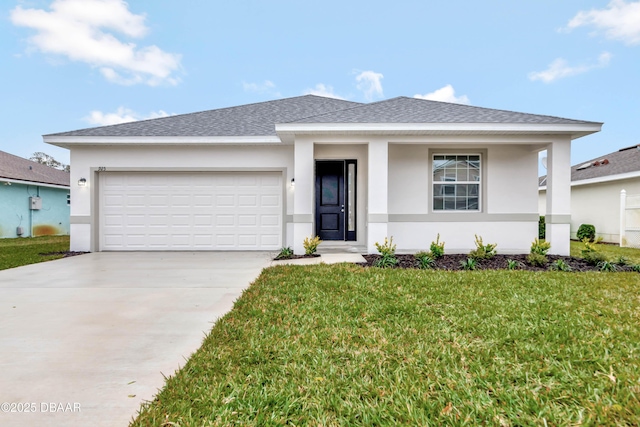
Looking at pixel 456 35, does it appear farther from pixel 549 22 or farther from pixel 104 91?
pixel 104 91

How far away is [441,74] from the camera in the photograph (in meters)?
17.7

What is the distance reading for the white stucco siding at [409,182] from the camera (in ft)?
→ 27.9

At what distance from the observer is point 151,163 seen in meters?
8.98

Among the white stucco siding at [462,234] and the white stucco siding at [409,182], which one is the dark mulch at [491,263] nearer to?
the white stucco siding at [462,234]

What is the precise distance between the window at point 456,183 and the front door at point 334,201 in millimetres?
2340

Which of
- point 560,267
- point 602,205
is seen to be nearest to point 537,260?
point 560,267

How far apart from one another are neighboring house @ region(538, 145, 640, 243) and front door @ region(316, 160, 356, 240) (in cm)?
866

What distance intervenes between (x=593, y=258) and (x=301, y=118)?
7600mm

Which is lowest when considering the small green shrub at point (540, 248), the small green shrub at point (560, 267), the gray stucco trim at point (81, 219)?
the small green shrub at point (560, 267)

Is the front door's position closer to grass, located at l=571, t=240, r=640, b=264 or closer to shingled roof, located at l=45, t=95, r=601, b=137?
shingled roof, located at l=45, t=95, r=601, b=137

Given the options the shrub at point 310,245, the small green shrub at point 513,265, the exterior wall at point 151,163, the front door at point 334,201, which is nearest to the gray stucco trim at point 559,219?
the small green shrub at point 513,265

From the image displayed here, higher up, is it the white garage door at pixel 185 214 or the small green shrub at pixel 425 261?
the white garage door at pixel 185 214

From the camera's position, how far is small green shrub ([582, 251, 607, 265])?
634 centimetres

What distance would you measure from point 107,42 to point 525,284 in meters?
19.0
